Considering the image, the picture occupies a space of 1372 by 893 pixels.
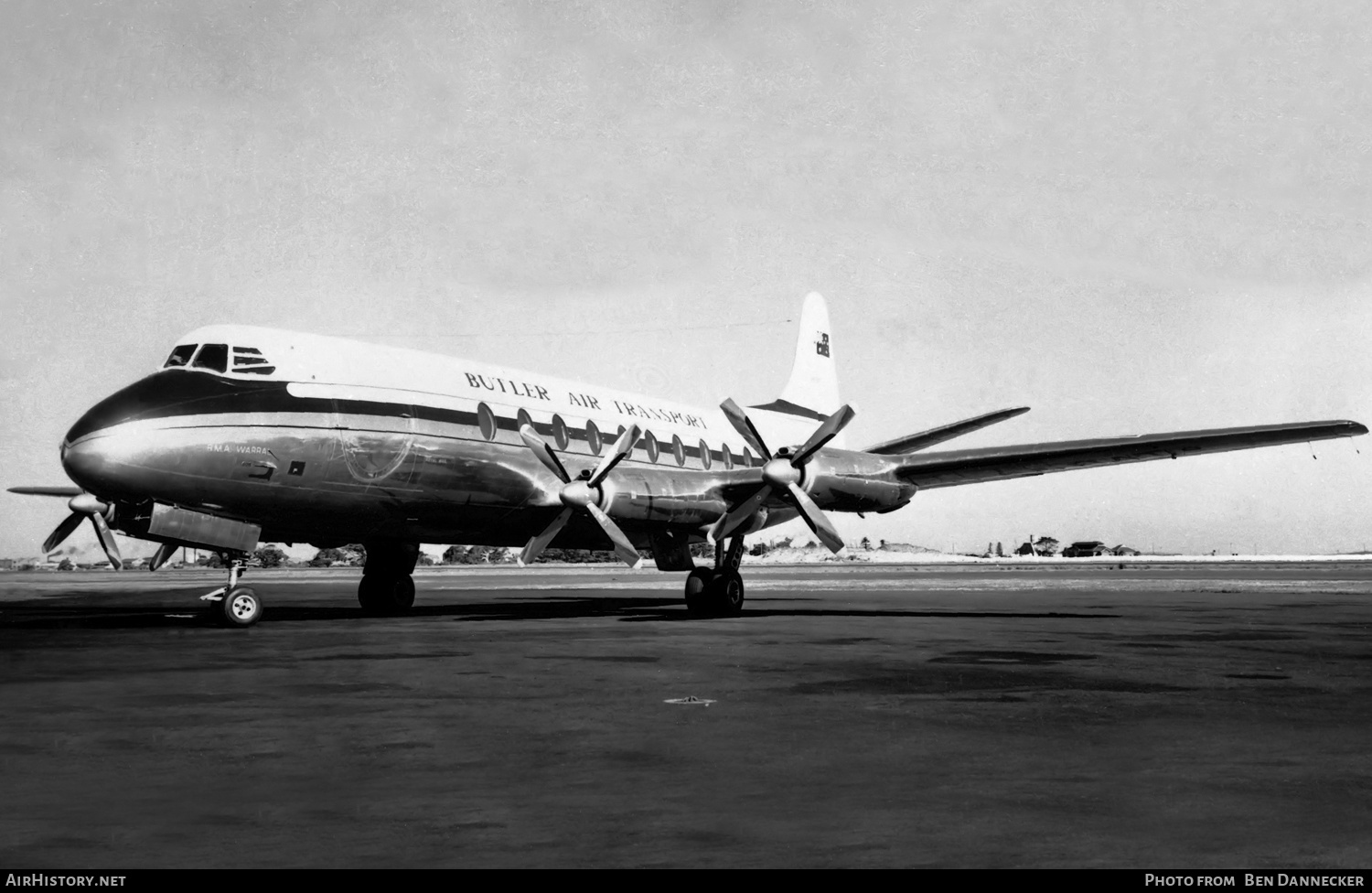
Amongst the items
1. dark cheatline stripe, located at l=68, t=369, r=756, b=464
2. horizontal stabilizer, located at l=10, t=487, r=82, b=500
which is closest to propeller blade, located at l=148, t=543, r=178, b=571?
dark cheatline stripe, located at l=68, t=369, r=756, b=464

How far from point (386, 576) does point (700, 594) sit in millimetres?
7160

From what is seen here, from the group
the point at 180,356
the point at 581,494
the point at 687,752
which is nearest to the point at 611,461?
the point at 581,494

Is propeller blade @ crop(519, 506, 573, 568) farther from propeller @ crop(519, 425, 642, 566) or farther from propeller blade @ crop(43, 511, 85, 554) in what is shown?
propeller blade @ crop(43, 511, 85, 554)

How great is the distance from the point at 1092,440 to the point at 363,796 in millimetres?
22948

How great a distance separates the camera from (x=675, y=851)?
6.02m

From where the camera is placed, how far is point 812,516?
26.2 m

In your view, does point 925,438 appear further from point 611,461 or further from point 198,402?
point 198,402

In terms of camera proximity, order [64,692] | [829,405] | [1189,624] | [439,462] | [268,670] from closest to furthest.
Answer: [64,692], [268,670], [1189,624], [439,462], [829,405]

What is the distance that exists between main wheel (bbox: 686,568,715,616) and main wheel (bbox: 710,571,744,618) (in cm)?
12

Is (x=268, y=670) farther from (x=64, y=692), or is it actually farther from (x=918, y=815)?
(x=918, y=815)

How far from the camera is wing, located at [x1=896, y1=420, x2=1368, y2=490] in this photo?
26797mm

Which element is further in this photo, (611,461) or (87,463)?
(611,461)

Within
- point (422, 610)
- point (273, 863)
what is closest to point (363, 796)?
point (273, 863)

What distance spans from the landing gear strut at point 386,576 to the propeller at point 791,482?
7.08 meters
